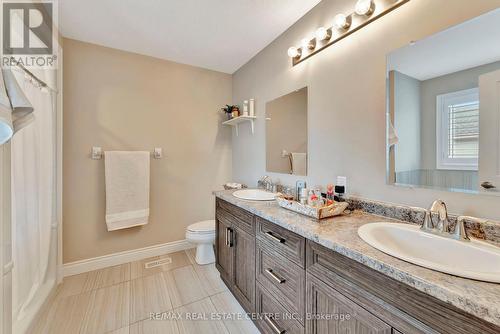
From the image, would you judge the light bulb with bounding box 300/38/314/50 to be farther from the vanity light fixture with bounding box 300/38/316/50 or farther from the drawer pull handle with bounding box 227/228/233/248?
the drawer pull handle with bounding box 227/228/233/248

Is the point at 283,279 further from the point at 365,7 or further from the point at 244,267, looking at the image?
the point at 365,7

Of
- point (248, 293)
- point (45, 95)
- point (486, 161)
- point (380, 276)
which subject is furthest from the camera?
point (45, 95)

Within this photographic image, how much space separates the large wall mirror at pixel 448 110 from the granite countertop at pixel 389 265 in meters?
0.35

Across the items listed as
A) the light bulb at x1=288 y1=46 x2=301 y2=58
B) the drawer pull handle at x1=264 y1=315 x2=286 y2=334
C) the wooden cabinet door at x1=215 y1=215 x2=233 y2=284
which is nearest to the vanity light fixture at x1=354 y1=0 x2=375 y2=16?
the light bulb at x1=288 y1=46 x2=301 y2=58

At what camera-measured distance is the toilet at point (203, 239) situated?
2.22m

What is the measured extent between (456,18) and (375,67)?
36cm

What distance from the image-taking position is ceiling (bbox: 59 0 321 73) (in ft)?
5.30

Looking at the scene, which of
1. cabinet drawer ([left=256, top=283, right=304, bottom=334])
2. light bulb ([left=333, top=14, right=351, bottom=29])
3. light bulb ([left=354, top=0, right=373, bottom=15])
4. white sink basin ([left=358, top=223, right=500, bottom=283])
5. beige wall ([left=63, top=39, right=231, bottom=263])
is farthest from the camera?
beige wall ([left=63, top=39, right=231, bottom=263])

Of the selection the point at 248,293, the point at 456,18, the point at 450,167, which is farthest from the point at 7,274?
the point at 456,18

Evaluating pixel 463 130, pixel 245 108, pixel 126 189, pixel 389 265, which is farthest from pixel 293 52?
pixel 126 189

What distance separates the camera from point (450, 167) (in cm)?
98

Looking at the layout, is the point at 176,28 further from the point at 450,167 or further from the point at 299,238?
the point at 450,167

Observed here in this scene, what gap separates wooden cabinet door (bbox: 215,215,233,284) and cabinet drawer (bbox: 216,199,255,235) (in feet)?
0.25

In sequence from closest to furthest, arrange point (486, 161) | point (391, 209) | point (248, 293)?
point (486, 161) < point (391, 209) < point (248, 293)
